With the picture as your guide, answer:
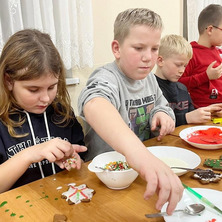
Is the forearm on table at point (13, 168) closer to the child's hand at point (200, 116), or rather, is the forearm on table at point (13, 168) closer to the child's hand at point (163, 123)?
the child's hand at point (163, 123)

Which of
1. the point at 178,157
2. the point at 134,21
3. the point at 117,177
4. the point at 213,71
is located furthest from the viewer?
the point at 213,71

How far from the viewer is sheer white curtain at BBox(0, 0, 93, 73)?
1642mm

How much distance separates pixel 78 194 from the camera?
29.3 inches

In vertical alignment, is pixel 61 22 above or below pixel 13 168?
above

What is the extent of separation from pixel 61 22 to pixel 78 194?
4.59ft

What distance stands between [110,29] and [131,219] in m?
1.84

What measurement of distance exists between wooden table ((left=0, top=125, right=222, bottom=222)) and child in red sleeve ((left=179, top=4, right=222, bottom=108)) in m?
1.50

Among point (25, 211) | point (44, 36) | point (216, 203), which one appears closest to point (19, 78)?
point (44, 36)

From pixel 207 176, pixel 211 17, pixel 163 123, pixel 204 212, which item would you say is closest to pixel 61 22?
pixel 163 123

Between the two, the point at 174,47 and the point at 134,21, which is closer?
the point at 134,21

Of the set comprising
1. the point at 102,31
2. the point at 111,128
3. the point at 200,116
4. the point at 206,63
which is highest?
the point at 102,31

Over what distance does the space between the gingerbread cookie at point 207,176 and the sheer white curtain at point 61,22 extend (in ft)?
4.31

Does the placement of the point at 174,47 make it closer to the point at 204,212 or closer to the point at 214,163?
the point at 214,163

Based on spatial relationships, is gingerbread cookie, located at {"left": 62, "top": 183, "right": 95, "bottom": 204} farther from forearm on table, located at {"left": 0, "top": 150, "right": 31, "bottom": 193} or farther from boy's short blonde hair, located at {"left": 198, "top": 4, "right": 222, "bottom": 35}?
boy's short blonde hair, located at {"left": 198, "top": 4, "right": 222, "bottom": 35}
